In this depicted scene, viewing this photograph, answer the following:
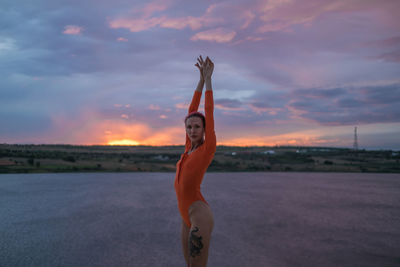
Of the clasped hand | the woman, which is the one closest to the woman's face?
the woman

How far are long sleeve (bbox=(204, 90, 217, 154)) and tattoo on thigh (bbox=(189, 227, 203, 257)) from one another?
0.69 m

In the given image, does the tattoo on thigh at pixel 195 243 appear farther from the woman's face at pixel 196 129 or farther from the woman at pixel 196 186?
the woman's face at pixel 196 129

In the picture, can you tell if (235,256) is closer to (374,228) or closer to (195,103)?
(195,103)

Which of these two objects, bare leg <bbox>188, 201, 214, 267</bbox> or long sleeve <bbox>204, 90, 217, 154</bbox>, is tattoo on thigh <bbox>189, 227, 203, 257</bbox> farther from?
long sleeve <bbox>204, 90, 217, 154</bbox>

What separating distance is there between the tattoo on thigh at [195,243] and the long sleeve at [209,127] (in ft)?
2.26

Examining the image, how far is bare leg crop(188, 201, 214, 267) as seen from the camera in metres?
2.39

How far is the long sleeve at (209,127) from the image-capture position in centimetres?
248

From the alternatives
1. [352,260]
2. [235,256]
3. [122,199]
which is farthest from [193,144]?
[122,199]

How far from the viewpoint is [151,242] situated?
5.88 m

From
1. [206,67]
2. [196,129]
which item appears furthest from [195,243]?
[206,67]

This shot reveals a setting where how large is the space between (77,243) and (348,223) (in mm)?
6525

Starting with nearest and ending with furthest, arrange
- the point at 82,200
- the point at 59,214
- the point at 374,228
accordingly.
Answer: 1. the point at 374,228
2. the point at 59,214
3. the point at 82,200

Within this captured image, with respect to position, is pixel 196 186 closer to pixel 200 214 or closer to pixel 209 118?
pixel 200 214

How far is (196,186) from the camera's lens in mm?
2498
